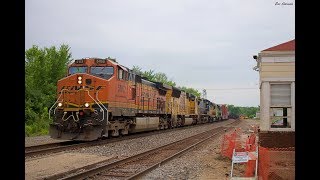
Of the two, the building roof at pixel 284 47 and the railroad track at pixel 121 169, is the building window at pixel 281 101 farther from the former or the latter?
the railroad track at pixel 121 169

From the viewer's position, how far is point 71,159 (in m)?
12.2

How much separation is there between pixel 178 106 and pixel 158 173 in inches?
1091

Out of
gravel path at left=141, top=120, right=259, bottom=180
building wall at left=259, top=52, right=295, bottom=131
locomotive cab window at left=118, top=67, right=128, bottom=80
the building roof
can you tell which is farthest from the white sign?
locomotive cab window at left=118, top=67, right=128, bottom=80

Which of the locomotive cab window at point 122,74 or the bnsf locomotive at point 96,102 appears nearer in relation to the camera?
the bnsf locomotive at point 96,102

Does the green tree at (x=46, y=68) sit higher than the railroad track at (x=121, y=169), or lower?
higher

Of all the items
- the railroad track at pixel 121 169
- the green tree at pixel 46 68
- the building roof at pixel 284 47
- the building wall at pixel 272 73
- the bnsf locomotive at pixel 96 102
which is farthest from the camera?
the green tree at pixel 46 68

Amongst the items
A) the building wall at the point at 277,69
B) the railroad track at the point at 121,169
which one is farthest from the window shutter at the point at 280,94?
the railroad track at the point at 121,169

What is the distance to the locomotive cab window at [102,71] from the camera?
19234 mm

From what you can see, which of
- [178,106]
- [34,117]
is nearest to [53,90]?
[34,117]

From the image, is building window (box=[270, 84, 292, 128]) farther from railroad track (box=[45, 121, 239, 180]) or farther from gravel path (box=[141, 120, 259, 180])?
railroad track (box=[45, 121, 239, 180])
